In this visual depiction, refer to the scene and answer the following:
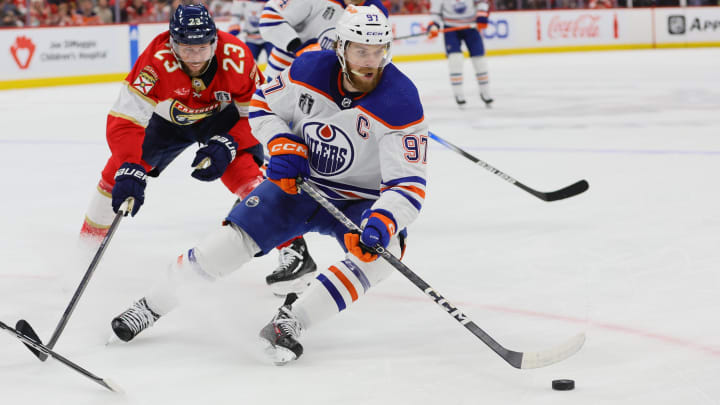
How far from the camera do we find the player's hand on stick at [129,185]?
2957 mm

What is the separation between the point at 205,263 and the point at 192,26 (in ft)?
2.63

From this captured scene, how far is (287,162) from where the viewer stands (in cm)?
278

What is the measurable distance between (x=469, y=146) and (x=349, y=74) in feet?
13.9

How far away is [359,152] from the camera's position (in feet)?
9.20

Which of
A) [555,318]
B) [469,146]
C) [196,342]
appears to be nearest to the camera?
[196,342]

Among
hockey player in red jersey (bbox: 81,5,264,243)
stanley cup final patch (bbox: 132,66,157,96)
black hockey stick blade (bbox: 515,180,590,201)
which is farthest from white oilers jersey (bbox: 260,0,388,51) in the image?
stanley cup final patch (bbox: 132,66,157,96)

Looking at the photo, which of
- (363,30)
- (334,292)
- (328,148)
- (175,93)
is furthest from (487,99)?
(334,292)

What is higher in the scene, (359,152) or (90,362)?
(359,152)

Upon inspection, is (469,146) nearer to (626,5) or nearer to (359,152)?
(359,152)

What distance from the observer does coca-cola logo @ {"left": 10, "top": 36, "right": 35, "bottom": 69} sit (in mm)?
10727

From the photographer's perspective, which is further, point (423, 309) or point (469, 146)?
point (469, 146)

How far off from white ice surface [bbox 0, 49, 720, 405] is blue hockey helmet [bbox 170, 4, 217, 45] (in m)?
0.80

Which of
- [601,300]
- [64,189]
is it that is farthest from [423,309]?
[64,189]

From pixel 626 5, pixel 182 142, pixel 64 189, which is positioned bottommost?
pixel 626 5
